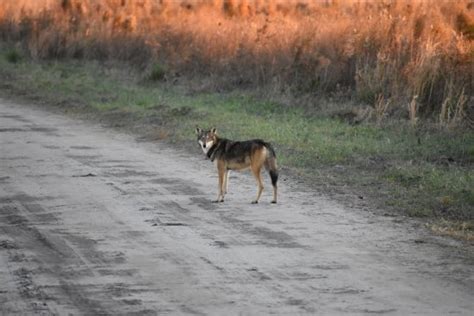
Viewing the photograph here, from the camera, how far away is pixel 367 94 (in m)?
18.6

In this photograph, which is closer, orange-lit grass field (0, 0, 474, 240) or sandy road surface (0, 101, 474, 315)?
sandy road surface (0, 101, 474, 315)

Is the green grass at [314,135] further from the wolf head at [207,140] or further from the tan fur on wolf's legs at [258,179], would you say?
the wolf head at [207,140]

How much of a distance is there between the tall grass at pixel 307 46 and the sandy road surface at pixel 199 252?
558 cm

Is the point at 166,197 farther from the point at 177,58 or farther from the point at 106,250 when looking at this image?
the point at 177,58

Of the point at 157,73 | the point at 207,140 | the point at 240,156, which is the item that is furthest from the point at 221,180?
the point at 157,73

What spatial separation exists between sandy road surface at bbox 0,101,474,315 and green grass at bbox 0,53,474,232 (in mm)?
1003

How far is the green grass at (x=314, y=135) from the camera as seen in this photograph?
1205cm

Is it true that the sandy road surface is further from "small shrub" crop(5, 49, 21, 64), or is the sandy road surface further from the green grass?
"small shrub" crop(5, 49, 21, 64)

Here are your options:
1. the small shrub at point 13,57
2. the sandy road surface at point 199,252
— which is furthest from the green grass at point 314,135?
the small shrub at point 13,57

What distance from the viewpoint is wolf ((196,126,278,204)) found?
1117 centimetres

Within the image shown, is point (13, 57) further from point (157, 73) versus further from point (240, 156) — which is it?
point (240, 156)

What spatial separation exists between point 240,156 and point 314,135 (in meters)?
5.15

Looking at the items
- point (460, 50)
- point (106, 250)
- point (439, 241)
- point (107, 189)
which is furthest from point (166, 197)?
point (460, 50)

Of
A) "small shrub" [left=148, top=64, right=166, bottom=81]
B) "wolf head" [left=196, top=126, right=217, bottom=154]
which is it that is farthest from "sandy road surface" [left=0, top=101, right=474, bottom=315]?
"small shrub" [left=148, top=64, right=166, bottom=81]
